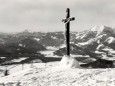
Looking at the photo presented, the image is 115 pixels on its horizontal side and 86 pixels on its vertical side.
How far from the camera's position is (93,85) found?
19469 millimetres

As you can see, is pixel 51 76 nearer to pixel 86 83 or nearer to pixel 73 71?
pixel 73 71

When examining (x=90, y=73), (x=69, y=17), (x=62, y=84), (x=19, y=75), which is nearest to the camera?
(x=62, y=84)

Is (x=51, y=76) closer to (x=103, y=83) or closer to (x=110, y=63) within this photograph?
(x=103, y=83)

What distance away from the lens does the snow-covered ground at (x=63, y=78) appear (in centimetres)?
2034

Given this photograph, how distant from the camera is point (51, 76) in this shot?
2381cm

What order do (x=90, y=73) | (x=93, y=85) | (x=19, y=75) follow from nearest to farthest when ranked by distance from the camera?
(x=93, y=85)
(x=90, y=73)
(x=19, y=75)

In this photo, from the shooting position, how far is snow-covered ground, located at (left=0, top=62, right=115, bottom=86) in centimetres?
2034

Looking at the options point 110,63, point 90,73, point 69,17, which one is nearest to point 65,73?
point 90,73

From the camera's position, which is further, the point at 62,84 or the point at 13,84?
the point at 13,84

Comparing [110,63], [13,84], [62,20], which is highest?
[62,20]

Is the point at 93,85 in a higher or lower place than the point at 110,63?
higher

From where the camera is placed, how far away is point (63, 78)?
22672 mm

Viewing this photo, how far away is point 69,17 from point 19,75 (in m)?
8.58

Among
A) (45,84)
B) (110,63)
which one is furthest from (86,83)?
(110,63)
